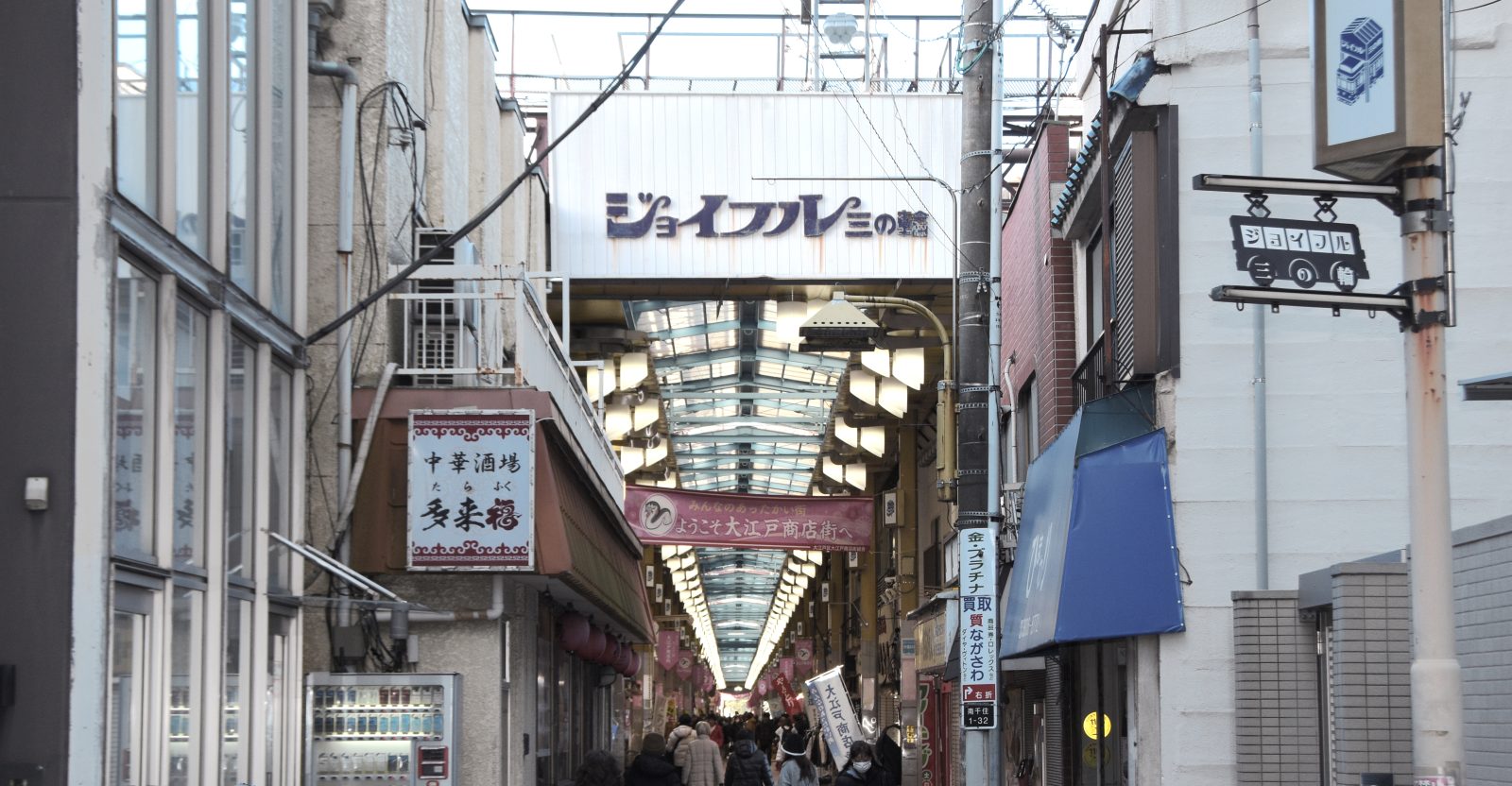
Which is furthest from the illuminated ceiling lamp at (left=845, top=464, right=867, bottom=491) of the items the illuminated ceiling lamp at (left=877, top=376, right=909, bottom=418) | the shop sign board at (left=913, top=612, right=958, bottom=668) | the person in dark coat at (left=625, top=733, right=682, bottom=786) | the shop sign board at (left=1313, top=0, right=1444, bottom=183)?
the shop sign board at (left=1313, top=0, right=1444, bottom=183)

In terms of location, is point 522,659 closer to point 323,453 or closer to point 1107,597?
point 323,453

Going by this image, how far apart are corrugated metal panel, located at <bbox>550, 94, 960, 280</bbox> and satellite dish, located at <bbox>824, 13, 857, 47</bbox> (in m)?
0.88

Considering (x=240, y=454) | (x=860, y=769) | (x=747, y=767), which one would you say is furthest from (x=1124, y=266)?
(x=747, y=767)

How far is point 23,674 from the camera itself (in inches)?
343

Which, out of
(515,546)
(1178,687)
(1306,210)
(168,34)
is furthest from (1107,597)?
(168,34)

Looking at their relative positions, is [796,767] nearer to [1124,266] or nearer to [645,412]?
[1124,266]

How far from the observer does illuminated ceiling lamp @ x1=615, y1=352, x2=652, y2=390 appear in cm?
2803

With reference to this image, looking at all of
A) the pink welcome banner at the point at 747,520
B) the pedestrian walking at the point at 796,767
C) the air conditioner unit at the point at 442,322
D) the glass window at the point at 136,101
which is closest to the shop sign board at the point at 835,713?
the pink welcome banner at the point at 747,520

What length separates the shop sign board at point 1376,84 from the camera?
22.6 ft

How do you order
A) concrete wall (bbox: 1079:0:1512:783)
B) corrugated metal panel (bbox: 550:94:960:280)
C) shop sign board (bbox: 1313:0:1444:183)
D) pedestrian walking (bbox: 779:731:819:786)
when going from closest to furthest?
shop sign board (bbox: 1313:0:1444:183)
concrete wall (bbox: 1079:0:1512:783)
pedestrian walking (bbox: 779:731:819:786)
corrugated metal panel (bbox: 550:94:960:280)

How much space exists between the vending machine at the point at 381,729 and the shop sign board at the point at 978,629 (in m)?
4.93

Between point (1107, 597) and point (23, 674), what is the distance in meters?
7.56

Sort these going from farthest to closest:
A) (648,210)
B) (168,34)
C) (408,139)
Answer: (648,210), (408,139), (168,34)

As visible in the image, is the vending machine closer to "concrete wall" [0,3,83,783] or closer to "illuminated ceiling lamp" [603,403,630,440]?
"concrete wall" [0,3,83,783]
